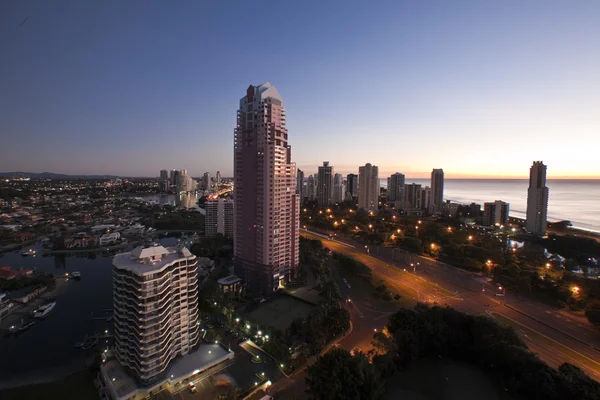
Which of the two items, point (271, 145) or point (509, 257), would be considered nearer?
point (271, 145)

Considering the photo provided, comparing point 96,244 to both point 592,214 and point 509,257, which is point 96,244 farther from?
point 592,214

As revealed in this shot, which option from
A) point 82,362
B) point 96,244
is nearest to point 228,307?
point 82,362

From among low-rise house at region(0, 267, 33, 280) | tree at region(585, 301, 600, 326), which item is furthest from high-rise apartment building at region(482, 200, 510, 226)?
low-rise house at region(0, 267, 33, 280)

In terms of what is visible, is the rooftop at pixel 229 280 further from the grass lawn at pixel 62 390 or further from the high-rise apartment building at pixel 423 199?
the high-rise apartment building at pixel 423 199

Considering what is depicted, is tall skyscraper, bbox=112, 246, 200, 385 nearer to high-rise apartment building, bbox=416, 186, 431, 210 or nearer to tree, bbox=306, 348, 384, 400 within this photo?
tree, bbox=306, 348, 384, 400

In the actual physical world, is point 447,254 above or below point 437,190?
below

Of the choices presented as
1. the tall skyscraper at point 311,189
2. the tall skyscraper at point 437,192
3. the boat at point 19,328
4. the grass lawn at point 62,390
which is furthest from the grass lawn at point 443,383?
the tall skyscraper at point 311,189
